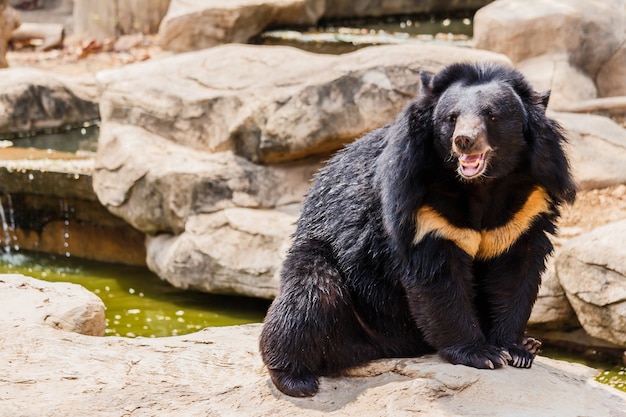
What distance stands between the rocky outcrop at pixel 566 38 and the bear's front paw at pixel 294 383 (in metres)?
6.11

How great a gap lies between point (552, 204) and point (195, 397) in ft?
5.29

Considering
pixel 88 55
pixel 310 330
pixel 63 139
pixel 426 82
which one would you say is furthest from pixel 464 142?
pixel 88 55

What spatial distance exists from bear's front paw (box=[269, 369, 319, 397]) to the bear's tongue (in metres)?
1.06

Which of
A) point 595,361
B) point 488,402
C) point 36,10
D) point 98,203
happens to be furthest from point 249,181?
point 36,10

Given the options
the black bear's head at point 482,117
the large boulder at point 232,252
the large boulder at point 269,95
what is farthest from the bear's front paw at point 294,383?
the large boulder at point 269,95

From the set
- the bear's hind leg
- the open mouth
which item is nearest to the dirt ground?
the bear's hind leg

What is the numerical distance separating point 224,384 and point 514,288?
127 cm

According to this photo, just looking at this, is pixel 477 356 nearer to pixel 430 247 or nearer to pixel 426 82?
pixel 430 247

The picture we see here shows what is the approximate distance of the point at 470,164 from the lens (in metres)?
3.42

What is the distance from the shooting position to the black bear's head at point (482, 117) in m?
3.44

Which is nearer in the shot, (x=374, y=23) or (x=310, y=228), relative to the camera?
(x=310, y=228)

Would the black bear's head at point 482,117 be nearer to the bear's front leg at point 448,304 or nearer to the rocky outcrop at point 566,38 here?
the bear's front leg at point 448,304

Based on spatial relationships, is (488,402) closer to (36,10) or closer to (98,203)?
(98,203)

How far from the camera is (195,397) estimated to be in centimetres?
387
